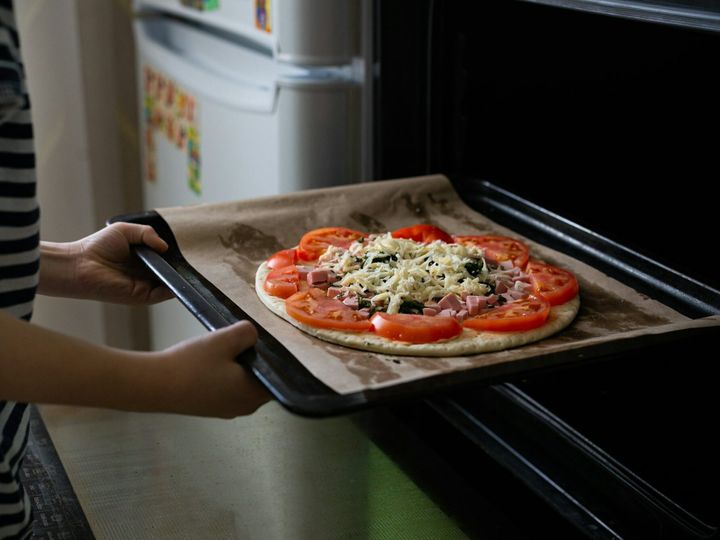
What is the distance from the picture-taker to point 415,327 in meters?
0.95

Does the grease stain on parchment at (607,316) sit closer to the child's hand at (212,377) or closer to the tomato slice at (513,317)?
the tomato slice at (513,317)

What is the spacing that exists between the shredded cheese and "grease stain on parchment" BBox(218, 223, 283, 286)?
0.10 m

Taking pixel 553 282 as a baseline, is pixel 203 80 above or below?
above

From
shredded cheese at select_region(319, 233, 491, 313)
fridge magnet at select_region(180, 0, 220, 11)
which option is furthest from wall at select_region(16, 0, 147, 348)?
shredded cheese at select_region(319, 233, 491, 313)

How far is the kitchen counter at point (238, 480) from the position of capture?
0.99m

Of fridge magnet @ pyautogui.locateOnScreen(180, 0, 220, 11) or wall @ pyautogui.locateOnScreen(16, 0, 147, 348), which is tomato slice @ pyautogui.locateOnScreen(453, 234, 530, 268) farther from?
wall @ pyautogui.locateOnScreen(16, 0, 147, 348)

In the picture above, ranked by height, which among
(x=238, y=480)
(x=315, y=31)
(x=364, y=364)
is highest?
(x=315, y=31)

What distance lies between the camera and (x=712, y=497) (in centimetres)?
96

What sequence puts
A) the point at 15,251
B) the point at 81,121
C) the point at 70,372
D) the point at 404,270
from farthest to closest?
1. the point at 81,121
2. the point at 404,270
3. the point at 15,251
4. the point at 70,372

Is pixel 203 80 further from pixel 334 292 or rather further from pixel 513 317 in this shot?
pixel 513 317

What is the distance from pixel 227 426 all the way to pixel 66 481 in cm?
24

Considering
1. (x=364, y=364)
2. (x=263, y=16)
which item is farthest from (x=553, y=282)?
(x=263, y=16)

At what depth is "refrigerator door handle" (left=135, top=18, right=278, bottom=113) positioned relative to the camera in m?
1.54

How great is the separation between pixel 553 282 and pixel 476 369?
0.30 metres
